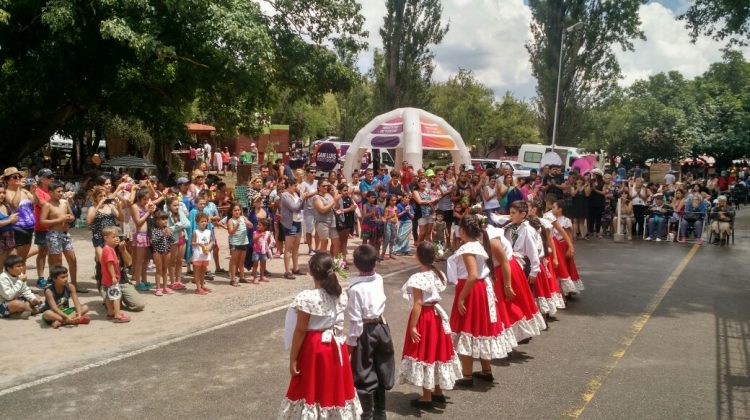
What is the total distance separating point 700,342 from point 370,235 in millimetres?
6484

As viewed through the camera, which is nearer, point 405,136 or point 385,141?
point 405,136

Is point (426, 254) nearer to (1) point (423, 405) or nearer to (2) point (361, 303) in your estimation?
(2) point (361, 303)

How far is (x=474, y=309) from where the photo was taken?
6.09 meters

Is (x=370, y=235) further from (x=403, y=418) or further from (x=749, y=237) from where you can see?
(x=749, y=237)

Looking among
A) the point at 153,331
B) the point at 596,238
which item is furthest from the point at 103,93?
the point at 596,238

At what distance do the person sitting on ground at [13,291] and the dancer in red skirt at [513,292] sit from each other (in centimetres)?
595

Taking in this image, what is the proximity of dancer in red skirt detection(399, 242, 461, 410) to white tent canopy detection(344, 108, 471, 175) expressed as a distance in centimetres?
1438

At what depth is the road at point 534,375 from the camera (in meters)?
5.63

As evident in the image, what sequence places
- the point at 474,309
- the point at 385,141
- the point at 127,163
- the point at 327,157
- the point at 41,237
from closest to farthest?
1. the point at 474,309
2. the point at 41,237
3. the point at 327,157
4. the point at 385,141
5. the point at 127,163

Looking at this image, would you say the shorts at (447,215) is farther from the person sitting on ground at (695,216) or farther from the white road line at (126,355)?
the person sitting on ground at (695,216)

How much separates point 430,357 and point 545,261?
10.6 ft


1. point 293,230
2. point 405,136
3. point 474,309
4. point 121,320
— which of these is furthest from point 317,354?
point 405,136

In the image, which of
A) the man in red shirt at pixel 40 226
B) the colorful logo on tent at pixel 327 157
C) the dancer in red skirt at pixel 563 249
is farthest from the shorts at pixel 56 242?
the colorful logo on tent at pixel 327 157

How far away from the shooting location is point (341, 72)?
19.2 meters
